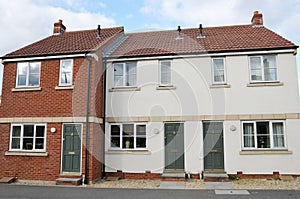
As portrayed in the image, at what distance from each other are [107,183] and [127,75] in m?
4.96

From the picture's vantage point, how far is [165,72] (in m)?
12.7

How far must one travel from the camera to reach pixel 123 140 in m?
12.5

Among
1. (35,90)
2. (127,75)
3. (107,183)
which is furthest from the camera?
(127,75)

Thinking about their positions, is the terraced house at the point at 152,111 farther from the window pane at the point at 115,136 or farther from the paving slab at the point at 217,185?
the paving slab at the point at 217,185

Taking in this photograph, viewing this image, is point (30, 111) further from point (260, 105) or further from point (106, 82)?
point (260, 105)

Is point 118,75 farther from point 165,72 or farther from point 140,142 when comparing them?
point 140,142

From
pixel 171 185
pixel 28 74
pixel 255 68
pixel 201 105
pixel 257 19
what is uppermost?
pixel 257 19

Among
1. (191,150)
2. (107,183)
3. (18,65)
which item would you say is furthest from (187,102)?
(18,65)

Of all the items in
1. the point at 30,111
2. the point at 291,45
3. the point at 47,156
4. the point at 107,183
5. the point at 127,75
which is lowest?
the point at 107,183

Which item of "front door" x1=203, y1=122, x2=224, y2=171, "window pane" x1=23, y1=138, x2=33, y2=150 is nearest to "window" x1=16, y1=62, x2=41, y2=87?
"window pane" x1=23, y1=138, x2=33, y2=150

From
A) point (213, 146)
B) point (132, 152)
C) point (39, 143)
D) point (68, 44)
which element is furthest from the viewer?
point (68, 44)

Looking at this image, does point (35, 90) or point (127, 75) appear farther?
point (127, 75)

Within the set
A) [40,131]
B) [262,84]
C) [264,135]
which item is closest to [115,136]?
[40,131]

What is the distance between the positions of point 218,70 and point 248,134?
3.08 metres
